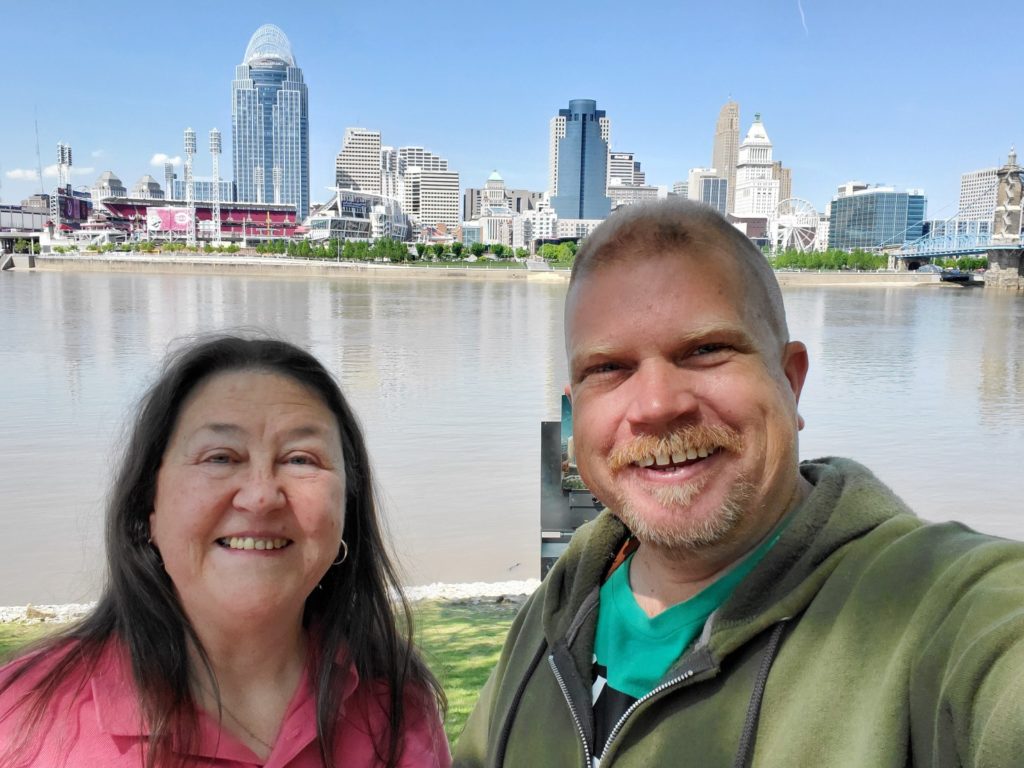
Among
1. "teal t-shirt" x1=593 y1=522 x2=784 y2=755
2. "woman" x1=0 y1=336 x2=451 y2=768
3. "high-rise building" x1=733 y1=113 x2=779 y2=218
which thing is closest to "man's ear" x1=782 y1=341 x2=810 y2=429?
"teal t-shirt" x1=593 y1=522 x2=784 y2=755

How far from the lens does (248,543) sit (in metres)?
1.52

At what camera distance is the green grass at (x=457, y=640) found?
3.85 metres

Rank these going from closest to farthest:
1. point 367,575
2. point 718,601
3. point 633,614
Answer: point 718,601 → point 633,614 → point 367,575

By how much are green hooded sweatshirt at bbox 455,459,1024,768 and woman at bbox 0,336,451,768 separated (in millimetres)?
365

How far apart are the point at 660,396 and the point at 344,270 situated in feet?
263

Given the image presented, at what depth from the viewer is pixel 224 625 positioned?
158 centimetres

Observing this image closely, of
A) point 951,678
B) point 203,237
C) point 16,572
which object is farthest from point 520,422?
point 203,237

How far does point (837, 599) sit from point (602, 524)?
59 cm

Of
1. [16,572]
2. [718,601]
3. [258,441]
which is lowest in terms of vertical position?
[16,572]

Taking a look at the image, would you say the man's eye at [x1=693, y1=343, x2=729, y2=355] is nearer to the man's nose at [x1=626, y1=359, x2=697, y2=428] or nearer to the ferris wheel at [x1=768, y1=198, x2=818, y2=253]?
the man's nose at [x1=626, y1=359, x2=697, y2=428]

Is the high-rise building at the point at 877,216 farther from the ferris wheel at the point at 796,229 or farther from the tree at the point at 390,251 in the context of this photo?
the tree at the point at 390,251

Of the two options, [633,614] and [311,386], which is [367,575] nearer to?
[311,386]

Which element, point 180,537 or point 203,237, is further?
point 203,237

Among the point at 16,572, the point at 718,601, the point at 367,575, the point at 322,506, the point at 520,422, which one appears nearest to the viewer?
the point at 718,601
